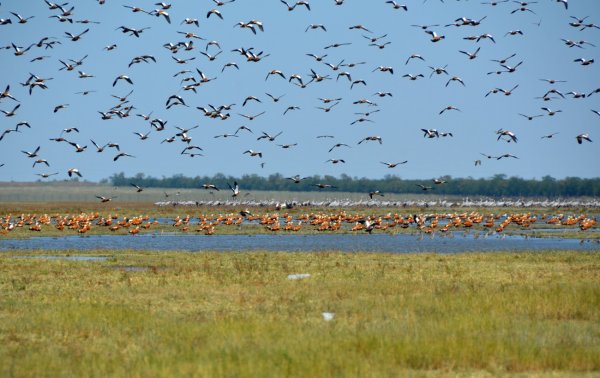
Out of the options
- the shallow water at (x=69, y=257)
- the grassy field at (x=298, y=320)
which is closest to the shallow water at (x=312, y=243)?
the shallow water at (x=69, y=257)

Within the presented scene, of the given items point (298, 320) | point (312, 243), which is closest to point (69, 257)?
point (312, 243)

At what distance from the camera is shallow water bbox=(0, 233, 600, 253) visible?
1973 inches

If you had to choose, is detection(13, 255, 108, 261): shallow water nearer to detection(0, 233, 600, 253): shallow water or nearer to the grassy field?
the grassy field

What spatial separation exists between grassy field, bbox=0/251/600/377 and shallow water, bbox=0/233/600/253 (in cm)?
1410

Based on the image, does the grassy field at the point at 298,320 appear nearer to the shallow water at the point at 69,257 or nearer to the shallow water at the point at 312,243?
the shallow water at the point at 69,257

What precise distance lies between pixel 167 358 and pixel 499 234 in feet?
163

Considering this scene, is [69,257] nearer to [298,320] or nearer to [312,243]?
[312,243]

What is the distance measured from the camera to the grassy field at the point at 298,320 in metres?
17.0

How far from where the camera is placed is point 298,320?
21609 mm

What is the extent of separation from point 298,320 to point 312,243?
34087 millimetres

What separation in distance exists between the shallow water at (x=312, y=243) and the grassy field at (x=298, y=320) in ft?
46.2

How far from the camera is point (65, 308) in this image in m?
23.6

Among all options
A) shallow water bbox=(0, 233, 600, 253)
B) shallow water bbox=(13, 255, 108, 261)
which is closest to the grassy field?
shallow water bbox=(13, 255, 108, 261)

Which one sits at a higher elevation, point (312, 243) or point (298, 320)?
point (298, 320)
